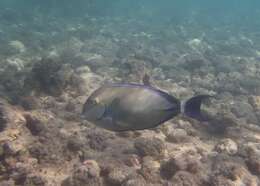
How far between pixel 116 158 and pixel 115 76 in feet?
20.2

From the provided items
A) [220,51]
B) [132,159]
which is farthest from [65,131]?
[220,51]

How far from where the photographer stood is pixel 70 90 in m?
8.57

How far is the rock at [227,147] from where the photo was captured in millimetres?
6032

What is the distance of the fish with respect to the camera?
3076mm

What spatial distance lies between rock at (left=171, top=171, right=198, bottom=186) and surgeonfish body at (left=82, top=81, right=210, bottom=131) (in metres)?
1.79

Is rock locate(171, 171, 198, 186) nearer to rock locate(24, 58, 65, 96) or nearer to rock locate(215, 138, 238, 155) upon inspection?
rock locate(215, 138, 238, 155)

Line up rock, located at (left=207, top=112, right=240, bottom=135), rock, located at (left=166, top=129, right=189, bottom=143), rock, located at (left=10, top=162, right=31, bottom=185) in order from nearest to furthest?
rock, located at (left=10, top=162, right=31, bottom=185), rock, located at (left=166, top=129, right=189, bottom=143), rock, located at (left=207, top=112, right=240, bottom=135)

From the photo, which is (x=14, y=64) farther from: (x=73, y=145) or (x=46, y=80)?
(x=73, y=145)

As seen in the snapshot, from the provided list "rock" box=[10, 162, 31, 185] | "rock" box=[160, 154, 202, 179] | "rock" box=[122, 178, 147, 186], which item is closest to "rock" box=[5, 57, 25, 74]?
"rock" box=[10, 162, 31, 185]

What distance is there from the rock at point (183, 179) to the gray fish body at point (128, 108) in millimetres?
1785

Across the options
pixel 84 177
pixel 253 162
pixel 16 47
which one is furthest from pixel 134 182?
pixel 16 47

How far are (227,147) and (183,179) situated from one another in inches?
69.4

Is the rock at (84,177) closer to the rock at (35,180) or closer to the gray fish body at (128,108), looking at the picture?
the rock at (35,180)

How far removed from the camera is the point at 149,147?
218 inches
